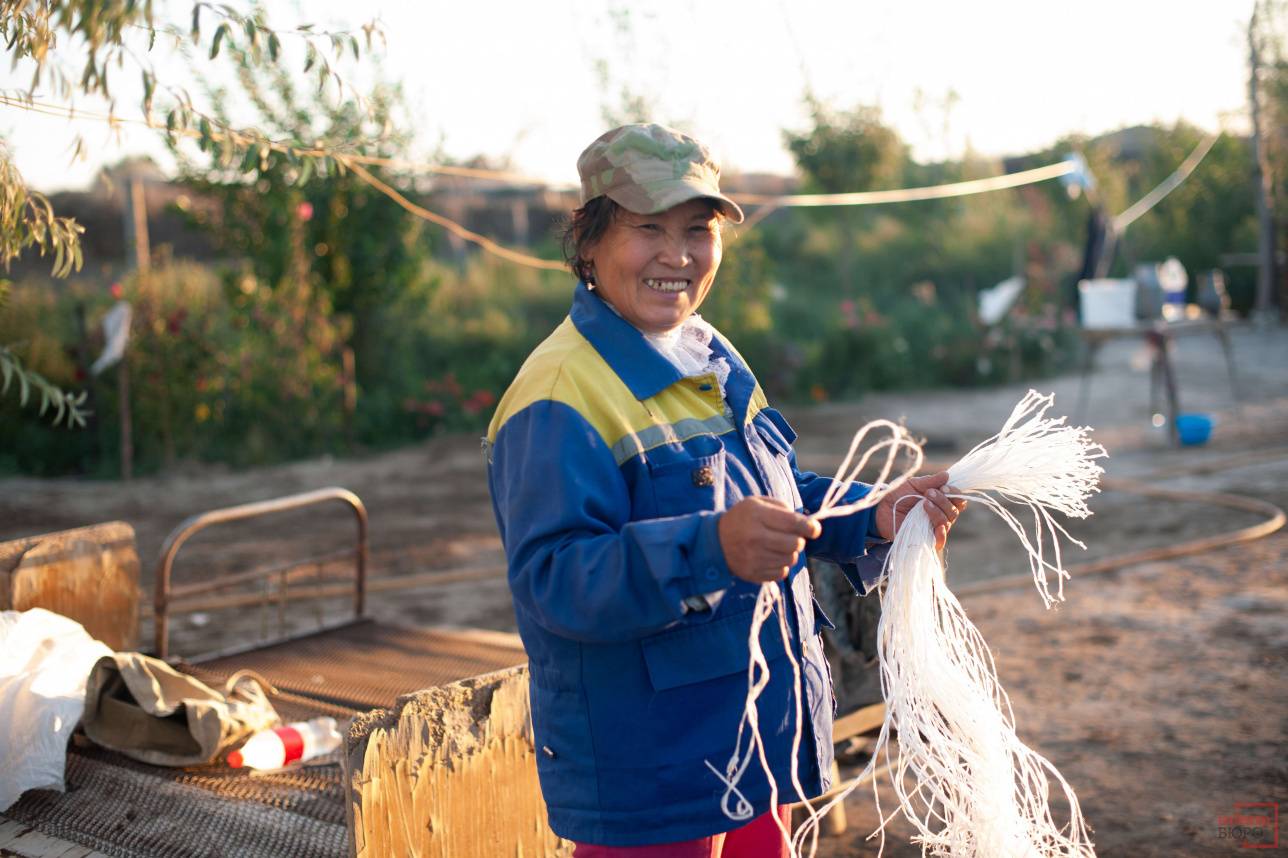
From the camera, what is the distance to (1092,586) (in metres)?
6.38

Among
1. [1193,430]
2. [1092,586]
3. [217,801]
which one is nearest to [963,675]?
[217,801]

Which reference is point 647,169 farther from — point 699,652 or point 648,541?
A: point 699,652

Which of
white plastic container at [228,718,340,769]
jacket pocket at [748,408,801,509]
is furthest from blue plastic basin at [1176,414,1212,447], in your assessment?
jacket pocket at [748,408,801,509]

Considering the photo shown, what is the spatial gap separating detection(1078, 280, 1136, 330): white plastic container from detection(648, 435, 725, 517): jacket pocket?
961 centimetres

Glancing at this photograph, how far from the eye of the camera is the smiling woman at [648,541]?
1.60m

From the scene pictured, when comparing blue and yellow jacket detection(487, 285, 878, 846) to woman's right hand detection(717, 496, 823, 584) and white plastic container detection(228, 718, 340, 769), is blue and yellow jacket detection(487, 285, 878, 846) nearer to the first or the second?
woman's right hand detection(717, 496, 823, 584)

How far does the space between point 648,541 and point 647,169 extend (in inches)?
22.7

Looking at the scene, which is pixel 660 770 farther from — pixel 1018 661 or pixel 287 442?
pixel 287 442

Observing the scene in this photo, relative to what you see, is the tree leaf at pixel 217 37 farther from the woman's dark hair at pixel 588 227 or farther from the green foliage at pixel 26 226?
the woman's dark hair at pixel 588 227

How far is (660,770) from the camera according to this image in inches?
68.7

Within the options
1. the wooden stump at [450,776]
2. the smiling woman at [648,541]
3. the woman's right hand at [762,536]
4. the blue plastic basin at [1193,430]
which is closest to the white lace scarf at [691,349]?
the smiling woman at [648,541]

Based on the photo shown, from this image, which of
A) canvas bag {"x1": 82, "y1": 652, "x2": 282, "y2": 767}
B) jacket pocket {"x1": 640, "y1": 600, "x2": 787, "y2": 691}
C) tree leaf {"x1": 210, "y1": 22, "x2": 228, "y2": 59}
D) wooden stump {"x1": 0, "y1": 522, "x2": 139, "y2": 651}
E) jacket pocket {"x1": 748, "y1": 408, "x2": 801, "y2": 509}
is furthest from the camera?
wooden stump {"x1": 0, "y1": 522, "x2": 139, "y2": 651}

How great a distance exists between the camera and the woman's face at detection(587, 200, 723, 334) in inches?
73.1

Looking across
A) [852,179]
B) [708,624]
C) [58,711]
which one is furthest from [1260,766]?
[852,179]
